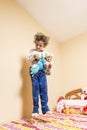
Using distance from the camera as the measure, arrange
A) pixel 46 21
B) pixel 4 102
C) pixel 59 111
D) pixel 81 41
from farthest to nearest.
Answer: pixel 81 41 < pixel 46 21 < pixel 59 111 < pixel 4 102

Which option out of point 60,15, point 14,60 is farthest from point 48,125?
point 60,15

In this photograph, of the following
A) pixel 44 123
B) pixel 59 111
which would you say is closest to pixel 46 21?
pixel 59 111

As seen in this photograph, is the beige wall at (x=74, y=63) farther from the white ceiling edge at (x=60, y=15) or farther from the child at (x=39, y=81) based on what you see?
the child at (x=39, y=81)

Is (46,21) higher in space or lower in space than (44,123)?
higher

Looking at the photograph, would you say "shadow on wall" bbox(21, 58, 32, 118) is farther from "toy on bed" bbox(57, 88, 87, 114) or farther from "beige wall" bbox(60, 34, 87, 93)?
"beige wall" bbox(60, 34, 87, 93)

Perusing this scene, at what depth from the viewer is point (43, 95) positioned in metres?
1.73

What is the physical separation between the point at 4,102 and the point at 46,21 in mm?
1131

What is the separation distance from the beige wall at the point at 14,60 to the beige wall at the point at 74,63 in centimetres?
61

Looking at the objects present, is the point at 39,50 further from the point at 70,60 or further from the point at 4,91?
the point at 70,60

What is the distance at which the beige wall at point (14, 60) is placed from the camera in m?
1.66

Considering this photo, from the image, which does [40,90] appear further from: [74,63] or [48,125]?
[74,63]

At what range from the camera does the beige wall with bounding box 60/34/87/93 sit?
7.36 feet

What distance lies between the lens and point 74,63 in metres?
2.33

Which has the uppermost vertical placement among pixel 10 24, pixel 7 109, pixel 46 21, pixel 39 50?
pixel 46 21
